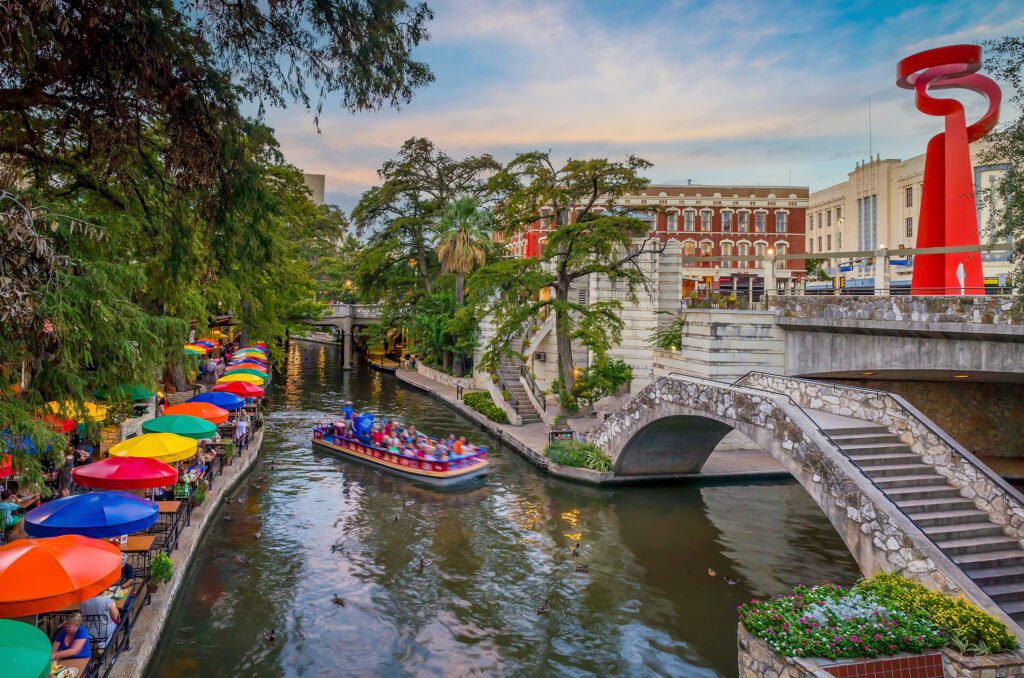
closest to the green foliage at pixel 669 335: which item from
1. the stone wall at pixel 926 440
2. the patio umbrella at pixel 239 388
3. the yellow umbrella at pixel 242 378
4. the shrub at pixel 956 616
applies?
the stone wall at pixel 926 440

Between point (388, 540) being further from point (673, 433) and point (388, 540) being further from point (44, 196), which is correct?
point (44, 196)

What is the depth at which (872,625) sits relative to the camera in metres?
10.0

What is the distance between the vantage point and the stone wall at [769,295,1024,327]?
17562 mm

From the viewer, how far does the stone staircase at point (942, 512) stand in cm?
A: 1195

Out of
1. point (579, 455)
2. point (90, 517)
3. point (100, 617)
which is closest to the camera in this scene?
point (100, 617)

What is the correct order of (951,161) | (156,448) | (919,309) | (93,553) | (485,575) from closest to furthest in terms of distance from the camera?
(93,553) < (485,575) < (156,448) < (919,309) < (951,161)

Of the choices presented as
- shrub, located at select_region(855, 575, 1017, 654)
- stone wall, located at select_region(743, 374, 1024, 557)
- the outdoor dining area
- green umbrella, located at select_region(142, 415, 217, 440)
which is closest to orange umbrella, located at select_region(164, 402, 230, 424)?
the outdoor dining area

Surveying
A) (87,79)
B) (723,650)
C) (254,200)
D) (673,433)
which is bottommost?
(723,650)

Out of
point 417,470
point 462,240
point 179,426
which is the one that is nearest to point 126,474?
point 179,426

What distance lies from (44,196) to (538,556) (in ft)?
43.9

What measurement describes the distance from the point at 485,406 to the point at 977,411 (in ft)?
71.3

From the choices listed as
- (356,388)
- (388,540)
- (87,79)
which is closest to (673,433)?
(388,540)

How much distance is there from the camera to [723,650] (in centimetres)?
1346

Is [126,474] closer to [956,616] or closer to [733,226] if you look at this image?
[956,616]
